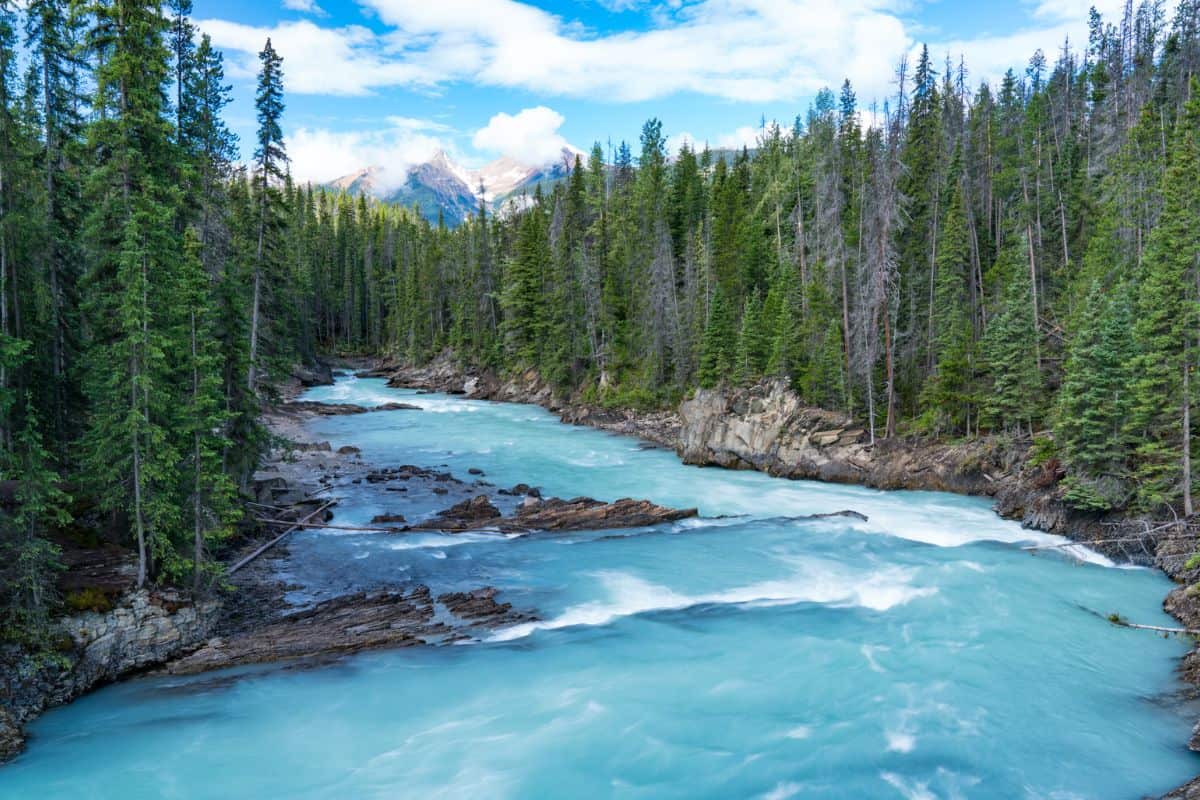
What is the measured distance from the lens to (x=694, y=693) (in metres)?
13.4

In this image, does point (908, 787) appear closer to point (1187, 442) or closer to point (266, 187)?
point (1187, 442)

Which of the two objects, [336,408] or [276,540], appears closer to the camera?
[276,540]

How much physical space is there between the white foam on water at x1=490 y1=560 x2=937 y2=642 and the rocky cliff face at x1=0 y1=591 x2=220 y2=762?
290 inches

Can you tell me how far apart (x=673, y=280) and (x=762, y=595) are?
32135 millimetres

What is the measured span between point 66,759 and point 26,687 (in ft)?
5.79

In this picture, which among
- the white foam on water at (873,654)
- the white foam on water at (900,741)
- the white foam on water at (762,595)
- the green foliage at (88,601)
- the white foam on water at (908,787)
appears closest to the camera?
the white foam on water at (908,787)

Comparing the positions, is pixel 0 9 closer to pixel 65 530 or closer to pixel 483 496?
pixel 65 530

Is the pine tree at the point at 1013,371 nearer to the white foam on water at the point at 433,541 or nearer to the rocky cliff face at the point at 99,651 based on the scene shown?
the white foam on water at the point at 433,541

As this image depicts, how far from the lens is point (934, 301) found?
34.9 m

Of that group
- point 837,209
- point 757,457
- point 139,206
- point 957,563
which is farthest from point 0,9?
point 837,209

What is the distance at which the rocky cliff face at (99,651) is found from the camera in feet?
37.7

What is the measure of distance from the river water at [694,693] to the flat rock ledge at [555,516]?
121 cm

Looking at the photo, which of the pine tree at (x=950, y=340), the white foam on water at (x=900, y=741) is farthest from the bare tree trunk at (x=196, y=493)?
the pine tree at (x=950, y=340)

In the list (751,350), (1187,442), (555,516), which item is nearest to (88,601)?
(555,516)
